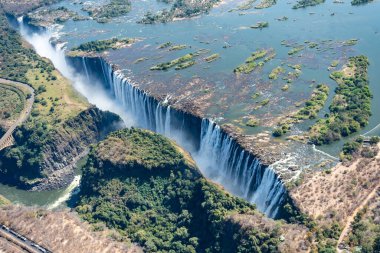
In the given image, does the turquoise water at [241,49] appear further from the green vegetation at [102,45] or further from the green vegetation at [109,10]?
the green vegetation at [102,45]

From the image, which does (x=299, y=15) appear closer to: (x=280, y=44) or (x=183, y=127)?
(x=280, y=44)

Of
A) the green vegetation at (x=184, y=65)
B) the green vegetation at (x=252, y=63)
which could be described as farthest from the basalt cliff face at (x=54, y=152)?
the green vegetation at (x=252, y=63)

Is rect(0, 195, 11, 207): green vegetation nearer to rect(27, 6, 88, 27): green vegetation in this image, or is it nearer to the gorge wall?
the gorge wall

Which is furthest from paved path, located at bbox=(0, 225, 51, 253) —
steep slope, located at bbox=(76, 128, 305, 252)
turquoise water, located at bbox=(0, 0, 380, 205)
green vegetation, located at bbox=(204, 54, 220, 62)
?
green vegetation, located at bbox=(204, 54, 220, 62)

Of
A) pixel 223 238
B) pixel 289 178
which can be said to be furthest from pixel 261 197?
pixel 223 238

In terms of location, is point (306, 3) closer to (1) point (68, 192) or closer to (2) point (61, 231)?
(1) point (68, 192)

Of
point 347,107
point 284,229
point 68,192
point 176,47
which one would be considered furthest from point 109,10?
point 284,229
